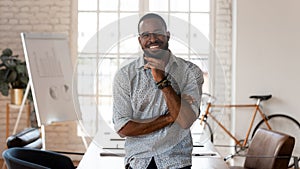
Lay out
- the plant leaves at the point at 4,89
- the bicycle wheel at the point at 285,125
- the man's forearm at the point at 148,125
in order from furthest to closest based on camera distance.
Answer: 1. the bicycle wheel at the point at 285,125
2. the plant leaves at the point at 4,89
3. the man's forearm at the point at 148,125

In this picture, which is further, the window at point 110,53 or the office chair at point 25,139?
the office chair at point 25,139

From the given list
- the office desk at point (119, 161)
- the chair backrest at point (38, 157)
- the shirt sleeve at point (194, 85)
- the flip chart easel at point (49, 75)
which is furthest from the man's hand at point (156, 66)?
the flip chart easel at point (49, 75)

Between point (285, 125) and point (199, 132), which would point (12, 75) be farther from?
point (199, 132)

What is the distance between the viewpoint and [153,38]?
2252 millimetres

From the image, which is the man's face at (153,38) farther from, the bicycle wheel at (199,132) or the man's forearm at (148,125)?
the bicycle wheel at (199,132)

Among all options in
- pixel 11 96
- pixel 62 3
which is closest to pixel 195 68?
pixel 11 96

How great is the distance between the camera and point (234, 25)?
659 centimetres

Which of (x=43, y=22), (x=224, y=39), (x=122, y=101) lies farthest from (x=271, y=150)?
(x=43, y=22)

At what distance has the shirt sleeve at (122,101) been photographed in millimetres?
2240

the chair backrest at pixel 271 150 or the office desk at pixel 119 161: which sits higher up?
the office desk at pixel 119 161

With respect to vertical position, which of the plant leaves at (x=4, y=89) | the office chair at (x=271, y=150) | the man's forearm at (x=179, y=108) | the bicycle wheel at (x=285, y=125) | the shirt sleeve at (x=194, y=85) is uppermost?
the shirt sleeve at (x=194, y=85)

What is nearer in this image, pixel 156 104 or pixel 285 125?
pixel 156 104

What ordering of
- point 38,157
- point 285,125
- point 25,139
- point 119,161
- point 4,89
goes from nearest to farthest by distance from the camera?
point 119,161, point 38,157, point 25,139, point 4,89, point 285,125

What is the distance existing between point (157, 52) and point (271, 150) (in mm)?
1998
